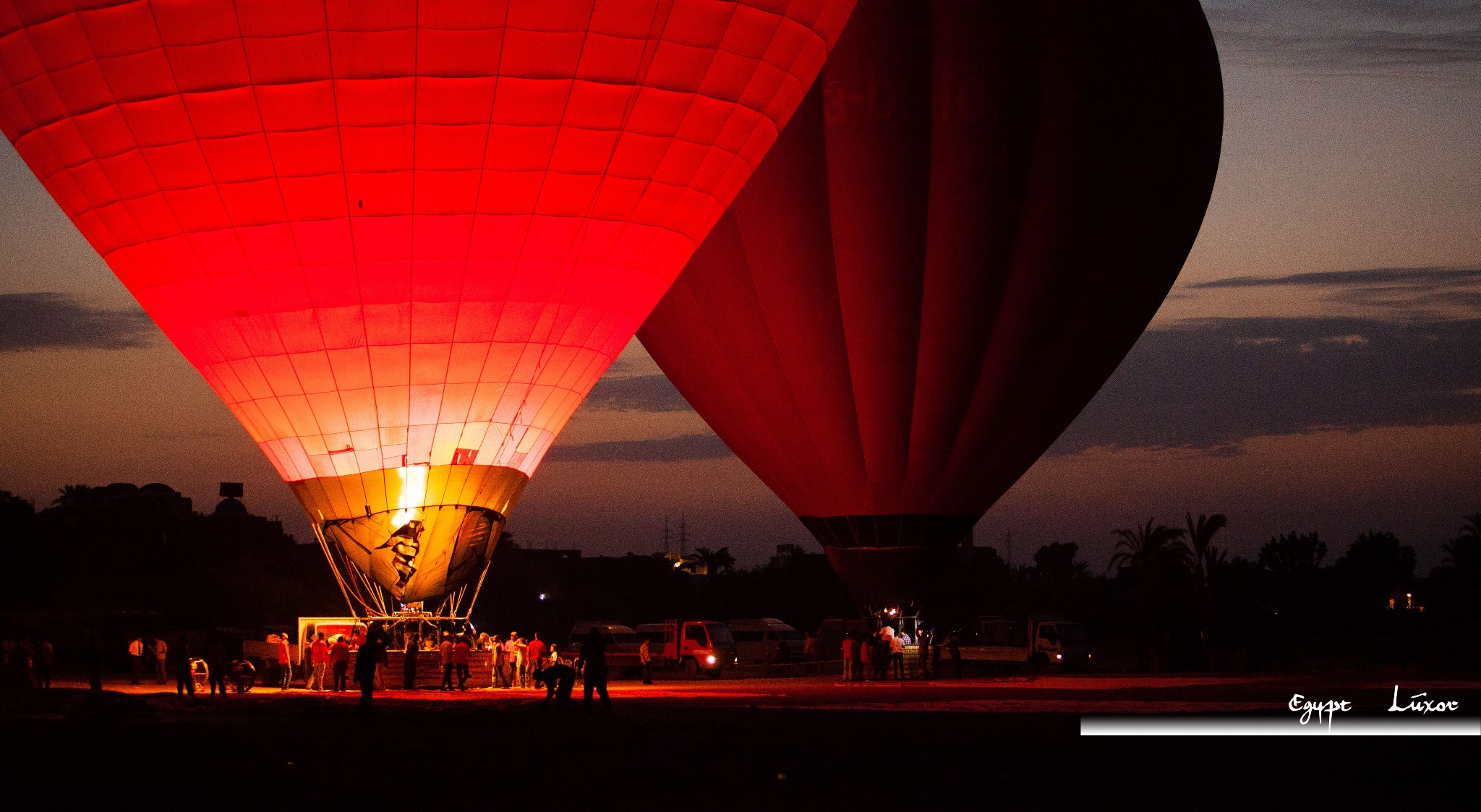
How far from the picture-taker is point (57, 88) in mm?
12914

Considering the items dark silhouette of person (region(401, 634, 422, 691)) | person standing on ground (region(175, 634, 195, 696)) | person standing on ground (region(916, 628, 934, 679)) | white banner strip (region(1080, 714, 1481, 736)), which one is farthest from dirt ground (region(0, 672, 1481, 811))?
person standing on ground (region(916, 628, 934, 679))

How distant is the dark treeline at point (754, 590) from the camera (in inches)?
1398

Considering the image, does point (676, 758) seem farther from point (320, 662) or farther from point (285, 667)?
point (285, 667)

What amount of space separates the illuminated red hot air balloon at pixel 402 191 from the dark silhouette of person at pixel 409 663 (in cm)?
118

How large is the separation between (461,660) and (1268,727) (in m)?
8.80

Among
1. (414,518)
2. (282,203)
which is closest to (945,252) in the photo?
(414,518)

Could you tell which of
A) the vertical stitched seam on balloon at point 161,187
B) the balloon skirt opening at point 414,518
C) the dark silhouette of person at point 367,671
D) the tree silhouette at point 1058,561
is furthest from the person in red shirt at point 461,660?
the tree silhouette at point 1058,561

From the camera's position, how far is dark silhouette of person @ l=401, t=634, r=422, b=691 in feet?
54.2

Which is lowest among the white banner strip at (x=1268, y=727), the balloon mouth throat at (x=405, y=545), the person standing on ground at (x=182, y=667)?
the white banner strip at (x=1268, y=727)

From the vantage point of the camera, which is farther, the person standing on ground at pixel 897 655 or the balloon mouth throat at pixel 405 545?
the person standing on ground at pixel 897 655

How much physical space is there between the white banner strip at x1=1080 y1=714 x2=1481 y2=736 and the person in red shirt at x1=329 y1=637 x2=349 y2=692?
8557mm

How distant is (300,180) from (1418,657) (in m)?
23.7

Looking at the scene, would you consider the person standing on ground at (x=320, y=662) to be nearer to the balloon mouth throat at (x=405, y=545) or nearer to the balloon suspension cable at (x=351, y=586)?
the balloon suspension cable at (x=351, y=586)

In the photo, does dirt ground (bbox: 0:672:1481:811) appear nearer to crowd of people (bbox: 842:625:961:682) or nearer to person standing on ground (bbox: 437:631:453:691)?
person standing on ground (bbox: 437:631:453:691)
